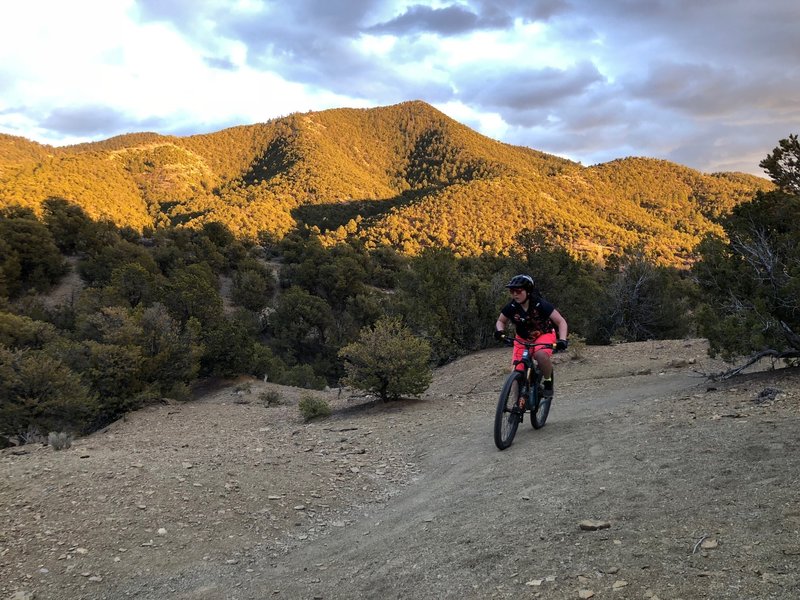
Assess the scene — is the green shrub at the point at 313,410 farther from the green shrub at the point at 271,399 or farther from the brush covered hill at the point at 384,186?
the brush covered hill at the point at 384,186

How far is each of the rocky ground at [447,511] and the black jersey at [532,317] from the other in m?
Answer: 1.34

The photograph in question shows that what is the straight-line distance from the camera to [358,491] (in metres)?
5.85

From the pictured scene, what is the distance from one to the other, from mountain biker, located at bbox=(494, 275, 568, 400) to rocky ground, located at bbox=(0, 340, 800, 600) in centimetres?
109

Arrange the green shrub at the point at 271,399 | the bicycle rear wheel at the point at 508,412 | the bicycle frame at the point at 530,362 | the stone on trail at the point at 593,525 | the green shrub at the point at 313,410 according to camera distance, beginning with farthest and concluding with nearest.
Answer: the green shrub at the point at 271,399
the green shrub at the point at 313,410
the bicycle frame at the point at 530,362
the bicycle rear wheel at the point at 508,412
the stone on trail at the point at 593,525

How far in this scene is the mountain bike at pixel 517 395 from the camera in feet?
18.7

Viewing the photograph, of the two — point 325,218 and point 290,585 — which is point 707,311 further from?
point 325,218

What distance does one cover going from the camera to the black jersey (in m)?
5.70

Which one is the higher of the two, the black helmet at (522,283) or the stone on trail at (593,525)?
the black helmet at (522,283)

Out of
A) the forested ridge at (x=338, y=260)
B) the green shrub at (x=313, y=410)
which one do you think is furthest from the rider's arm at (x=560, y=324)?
the green shrub at (x=313, y=410)

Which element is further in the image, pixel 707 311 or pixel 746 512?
pixel 707 311

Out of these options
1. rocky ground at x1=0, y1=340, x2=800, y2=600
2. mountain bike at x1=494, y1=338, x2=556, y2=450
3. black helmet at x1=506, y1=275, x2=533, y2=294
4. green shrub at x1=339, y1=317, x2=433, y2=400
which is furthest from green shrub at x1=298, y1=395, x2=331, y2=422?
black helmet at x1=506, y1=275, x2=533, y2=294

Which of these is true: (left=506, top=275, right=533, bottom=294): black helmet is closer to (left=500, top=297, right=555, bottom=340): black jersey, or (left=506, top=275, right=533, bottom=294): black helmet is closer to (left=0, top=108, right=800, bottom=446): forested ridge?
(left=500, top=297, right=555, bottom=340): black jersey

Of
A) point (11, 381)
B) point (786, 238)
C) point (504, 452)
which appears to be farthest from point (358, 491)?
point (11, 381)

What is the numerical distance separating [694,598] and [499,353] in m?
14.5
